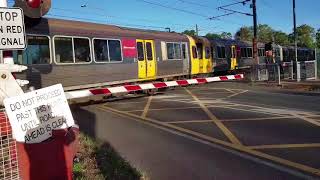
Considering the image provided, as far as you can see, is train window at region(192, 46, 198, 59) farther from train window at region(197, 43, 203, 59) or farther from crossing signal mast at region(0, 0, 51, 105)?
crossing signal mast at region(0, 0, 51, 105)

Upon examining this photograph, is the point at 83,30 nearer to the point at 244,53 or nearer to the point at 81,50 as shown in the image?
the point at 81,50

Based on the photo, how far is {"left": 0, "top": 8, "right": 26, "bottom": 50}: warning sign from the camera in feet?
18.4

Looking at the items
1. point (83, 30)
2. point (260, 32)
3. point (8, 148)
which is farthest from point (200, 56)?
point (260, 32)

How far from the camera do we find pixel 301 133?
9.45 meters

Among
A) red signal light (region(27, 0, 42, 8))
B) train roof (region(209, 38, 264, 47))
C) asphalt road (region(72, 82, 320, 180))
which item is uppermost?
train roof (region(209, 38, 264, 47))

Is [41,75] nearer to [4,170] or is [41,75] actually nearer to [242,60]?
[4,170]

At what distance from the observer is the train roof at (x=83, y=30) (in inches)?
581

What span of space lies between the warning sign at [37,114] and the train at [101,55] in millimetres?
4868

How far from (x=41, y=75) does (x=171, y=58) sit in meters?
9.44

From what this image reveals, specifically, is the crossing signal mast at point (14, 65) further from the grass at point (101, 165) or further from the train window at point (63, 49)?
the train window at point (63, 49)

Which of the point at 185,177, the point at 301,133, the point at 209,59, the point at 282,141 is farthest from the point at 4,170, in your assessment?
the point at 209,59

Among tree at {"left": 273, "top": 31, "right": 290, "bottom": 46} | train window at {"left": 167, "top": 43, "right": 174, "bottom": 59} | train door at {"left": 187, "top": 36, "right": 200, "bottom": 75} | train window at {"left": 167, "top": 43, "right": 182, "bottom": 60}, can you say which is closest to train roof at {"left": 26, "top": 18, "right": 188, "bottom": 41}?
train window at {"left": 167, "top": 43, "right": 174, "bottom": 59}

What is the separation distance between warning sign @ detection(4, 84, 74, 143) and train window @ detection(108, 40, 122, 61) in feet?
40.9

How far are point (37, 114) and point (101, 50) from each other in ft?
40.8
